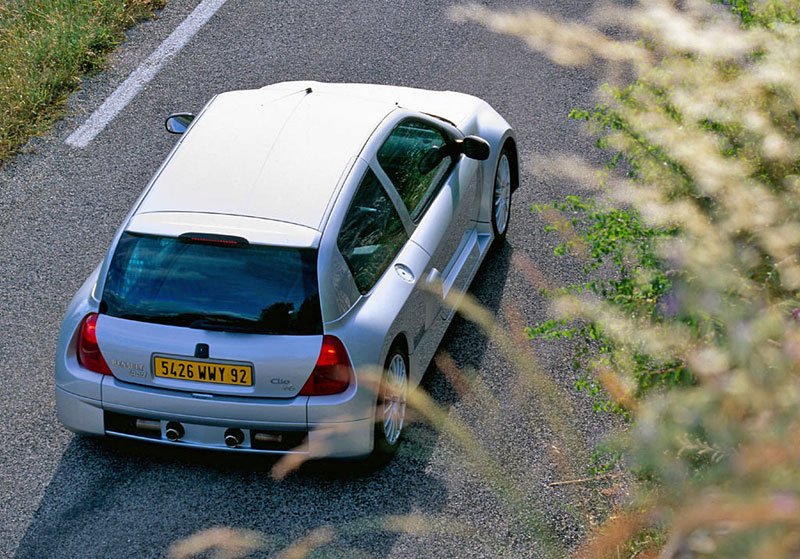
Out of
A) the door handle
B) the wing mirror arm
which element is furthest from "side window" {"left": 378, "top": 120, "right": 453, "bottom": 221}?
the door handle

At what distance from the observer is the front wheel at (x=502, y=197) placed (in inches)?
304

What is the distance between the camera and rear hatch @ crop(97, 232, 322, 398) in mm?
5492

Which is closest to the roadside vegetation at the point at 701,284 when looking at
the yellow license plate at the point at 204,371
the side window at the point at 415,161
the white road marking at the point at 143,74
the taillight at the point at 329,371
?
the taillight at the point at 329,371

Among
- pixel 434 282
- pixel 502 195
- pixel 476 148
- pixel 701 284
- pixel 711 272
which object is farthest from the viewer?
pixel 502 195

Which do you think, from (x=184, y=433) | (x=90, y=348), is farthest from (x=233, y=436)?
(x=90, y=348)

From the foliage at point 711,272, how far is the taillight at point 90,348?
8.31ft

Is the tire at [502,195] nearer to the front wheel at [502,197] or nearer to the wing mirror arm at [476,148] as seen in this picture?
the front wheel at [502,197]

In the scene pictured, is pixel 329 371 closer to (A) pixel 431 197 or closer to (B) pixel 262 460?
(B) pixel 262 460

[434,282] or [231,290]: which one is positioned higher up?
[231,290]

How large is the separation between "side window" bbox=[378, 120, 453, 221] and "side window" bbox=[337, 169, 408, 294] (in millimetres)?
217

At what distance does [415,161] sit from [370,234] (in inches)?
35.2

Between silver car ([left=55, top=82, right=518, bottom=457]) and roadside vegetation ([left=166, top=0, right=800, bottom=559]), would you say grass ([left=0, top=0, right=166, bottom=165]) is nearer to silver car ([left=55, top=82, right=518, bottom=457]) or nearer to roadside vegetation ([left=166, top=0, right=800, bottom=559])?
silver car ([left=55, top=82, right=518, bottom=457])

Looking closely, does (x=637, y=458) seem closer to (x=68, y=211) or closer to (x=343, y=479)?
(x=343, y=479)

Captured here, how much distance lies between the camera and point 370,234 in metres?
6.08
